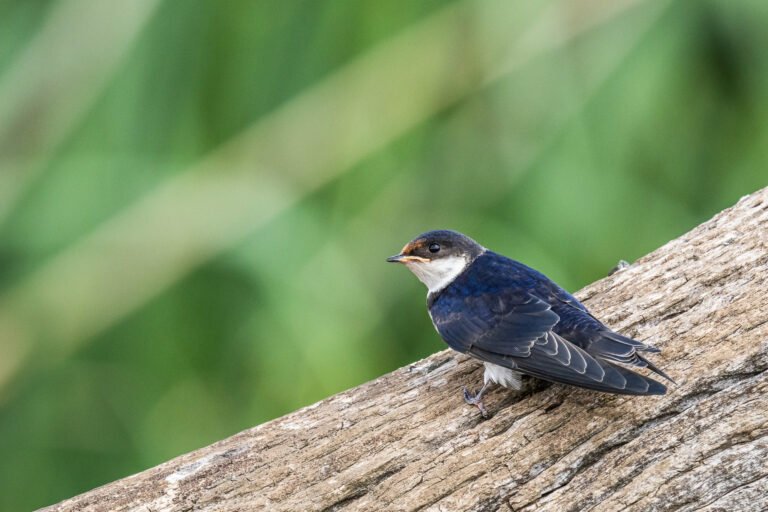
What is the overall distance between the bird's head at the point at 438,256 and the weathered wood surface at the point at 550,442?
35 cm

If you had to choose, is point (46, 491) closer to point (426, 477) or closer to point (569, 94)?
point (426, 477)

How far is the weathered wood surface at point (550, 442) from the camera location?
212cm

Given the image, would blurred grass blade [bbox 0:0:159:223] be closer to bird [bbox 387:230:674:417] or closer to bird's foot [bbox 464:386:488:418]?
bird [bbox 387:230:674:417]

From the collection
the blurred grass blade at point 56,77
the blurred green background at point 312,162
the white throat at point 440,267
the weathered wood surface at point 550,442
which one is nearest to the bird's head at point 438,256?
the white throat at point 440,267

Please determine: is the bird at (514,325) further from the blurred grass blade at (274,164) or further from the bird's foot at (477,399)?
the blurred grass blade at (274,164)

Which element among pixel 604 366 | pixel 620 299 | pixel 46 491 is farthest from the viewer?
pixel 46 491

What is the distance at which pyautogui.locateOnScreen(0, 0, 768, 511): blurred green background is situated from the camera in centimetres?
341

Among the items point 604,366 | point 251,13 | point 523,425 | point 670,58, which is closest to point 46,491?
point 251,13

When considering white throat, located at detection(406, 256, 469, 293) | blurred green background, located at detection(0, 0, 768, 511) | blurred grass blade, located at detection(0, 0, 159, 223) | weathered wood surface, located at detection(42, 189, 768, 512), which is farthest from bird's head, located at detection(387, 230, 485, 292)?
blurred grass blade, located at detection(0, 0, 159, 223)

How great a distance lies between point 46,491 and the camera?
151 inches

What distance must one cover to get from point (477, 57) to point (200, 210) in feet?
3.52

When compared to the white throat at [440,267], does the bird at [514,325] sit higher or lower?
lower

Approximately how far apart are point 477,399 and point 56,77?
6.42 feet

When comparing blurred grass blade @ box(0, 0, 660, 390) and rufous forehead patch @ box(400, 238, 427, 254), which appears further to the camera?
blurred grass blade @ box(0, 0, 660, 390)
